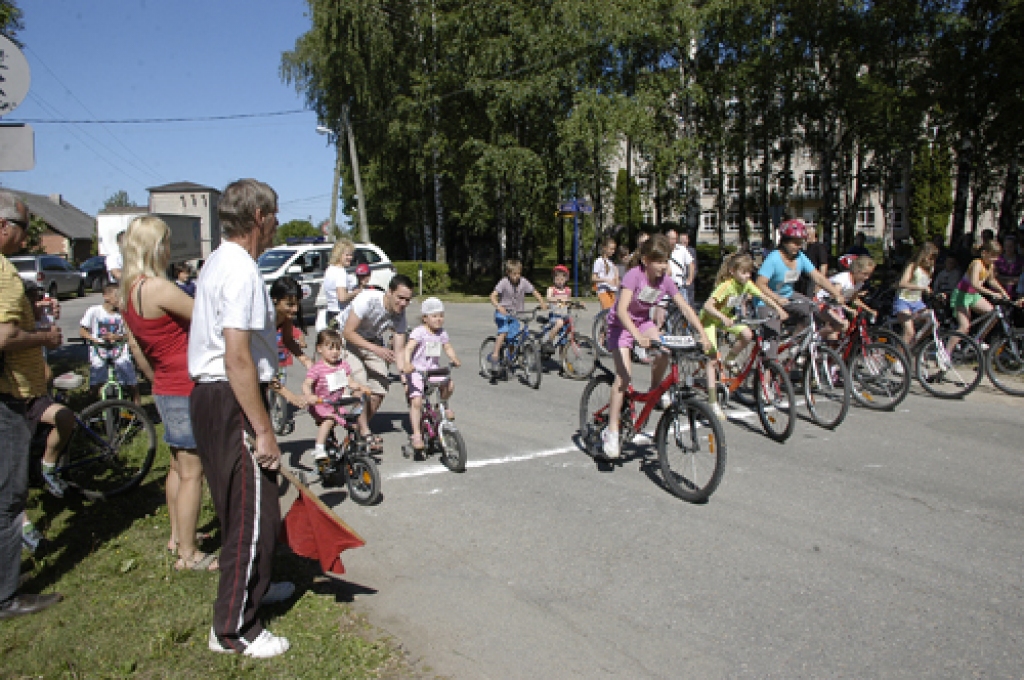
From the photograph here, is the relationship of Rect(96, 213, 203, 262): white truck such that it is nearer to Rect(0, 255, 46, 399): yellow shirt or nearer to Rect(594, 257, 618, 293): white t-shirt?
Rect(594, 257, 618, 293): white t-shirt

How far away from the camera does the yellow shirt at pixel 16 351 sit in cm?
423

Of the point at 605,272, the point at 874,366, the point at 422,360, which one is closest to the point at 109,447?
the point at 422,360

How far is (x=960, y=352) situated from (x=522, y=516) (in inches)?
267

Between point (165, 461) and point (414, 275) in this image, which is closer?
point (165, 461)

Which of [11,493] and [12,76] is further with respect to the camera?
[12,76]

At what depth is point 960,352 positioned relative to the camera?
9469 millimetres

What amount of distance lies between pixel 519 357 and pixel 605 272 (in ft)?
10.6

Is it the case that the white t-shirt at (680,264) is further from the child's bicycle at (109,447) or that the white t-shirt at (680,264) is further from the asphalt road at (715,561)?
the child's bicycle at (109,447)

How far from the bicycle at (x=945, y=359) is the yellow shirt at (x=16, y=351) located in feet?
30.3

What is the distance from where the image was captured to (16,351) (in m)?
4.39

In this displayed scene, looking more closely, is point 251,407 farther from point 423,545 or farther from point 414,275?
point 414,275

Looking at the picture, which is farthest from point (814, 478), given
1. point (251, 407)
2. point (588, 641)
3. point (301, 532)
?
point (251, 407)

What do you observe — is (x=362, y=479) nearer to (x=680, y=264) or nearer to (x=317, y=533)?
(x=317, y=533)

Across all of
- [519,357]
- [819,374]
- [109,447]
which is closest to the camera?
[109,447]
